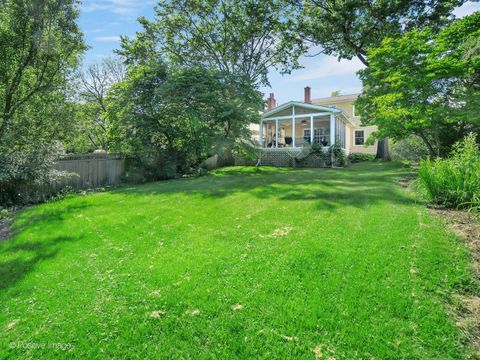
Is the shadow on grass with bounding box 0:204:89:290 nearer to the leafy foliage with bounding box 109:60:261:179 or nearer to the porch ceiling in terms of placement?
the leafy foliage with bounding box 109:60:261:179

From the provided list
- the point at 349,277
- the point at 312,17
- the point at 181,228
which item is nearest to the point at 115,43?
the point at 312,17

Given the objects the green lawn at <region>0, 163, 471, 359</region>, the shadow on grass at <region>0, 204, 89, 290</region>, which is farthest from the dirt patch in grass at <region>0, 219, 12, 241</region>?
the green lawn at <region>0, 163, 471, 359</region>

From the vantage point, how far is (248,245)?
13.5ft

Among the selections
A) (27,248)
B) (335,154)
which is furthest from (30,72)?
(335,154)

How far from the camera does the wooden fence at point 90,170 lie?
10.1m

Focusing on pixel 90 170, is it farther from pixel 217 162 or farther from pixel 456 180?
pixel 456 180

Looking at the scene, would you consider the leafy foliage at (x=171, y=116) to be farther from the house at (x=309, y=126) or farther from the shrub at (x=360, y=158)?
the shrub at (x=360, y=158)

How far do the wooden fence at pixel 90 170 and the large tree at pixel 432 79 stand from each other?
11619 millimetres

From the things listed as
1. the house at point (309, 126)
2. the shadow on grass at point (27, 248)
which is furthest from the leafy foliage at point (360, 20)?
the shadow on grass at point (27, 248)

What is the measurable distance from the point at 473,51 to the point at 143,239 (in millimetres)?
10433

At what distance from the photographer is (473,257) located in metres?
3.33

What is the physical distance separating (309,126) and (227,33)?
32.9ft

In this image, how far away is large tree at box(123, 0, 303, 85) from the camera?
1867cm

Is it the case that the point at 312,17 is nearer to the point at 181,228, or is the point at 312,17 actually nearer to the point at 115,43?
the point at 115,43
